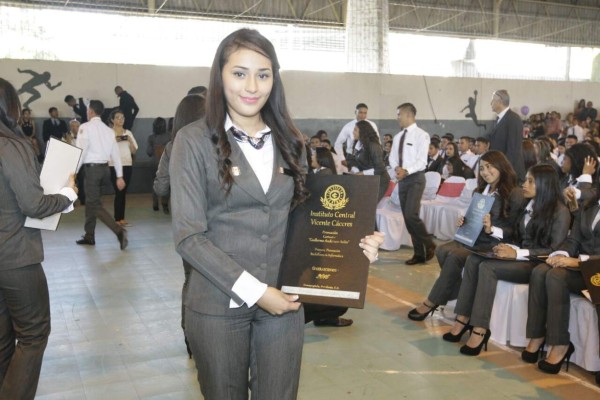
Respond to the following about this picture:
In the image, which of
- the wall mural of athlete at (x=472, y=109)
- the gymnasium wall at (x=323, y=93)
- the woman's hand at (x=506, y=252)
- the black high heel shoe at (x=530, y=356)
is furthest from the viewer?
the wall mural of athlete at (x=472, y=109)

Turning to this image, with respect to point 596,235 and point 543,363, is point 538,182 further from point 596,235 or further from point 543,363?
point 543,363

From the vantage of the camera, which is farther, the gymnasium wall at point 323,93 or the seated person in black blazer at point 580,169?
the gymnasium wall at point 323,93

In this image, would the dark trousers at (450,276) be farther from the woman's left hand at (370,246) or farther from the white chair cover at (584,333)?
the woman's left hand at (370,246)

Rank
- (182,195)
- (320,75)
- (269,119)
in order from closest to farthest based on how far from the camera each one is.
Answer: (182,195), (269,119), (320,75)

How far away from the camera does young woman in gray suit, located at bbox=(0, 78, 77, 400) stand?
2.43 meters

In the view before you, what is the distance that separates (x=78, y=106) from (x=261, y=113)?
1063 centimetres

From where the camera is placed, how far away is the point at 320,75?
13992mm

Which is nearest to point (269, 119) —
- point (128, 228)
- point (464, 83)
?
point (128, 228)

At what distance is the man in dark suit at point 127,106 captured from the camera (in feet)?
37.2

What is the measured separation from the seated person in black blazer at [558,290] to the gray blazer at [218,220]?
2.58m

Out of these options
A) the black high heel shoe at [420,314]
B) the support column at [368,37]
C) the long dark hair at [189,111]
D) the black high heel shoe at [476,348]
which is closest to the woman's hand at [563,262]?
the black high heel shoe at [476,348]

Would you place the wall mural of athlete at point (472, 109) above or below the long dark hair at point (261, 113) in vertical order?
above

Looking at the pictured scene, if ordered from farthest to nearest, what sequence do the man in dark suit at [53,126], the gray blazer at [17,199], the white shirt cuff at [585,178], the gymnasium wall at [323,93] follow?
the gymnasium wall at [323,93] → the man in dark suit at [53,126] → the white shirt cuff at [585,178] → the gray blazer at [17,199]

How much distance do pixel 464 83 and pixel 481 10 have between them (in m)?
2.94
